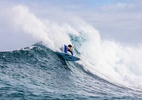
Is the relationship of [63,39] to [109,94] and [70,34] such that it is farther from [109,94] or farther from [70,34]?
[109,94]

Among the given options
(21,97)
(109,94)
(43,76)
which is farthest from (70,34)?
(21,97)

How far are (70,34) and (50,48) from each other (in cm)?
861

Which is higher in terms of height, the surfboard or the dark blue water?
the surfboard

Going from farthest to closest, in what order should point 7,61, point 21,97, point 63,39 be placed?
1. point 63,39
2. point 7,61
3. point 21,97

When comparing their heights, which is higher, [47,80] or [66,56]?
[66,56]

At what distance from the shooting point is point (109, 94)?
74.4ft

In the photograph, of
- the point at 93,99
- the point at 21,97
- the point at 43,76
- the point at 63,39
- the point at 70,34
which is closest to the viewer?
the point at 21,97

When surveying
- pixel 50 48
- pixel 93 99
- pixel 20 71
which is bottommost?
pixel 93 99

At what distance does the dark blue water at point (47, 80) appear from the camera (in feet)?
66.5

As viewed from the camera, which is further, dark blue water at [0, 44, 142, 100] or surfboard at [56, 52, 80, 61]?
surfboard at [56, 52, 80, 61]

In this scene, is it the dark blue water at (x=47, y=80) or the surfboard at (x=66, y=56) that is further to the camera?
the surfboard at (x=66, y=56)

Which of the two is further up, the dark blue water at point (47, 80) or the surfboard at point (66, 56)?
the surfboard at point (66, 56)

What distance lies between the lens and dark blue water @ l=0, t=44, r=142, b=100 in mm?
20266

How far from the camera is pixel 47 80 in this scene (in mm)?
24047
